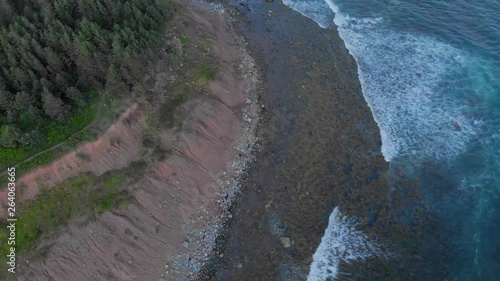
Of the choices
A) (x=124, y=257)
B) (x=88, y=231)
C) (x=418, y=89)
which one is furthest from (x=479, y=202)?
(x=88, y=231)

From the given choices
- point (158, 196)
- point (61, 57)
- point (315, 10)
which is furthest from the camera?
point (315, 10)

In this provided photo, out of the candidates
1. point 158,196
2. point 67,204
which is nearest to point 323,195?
point 158,196

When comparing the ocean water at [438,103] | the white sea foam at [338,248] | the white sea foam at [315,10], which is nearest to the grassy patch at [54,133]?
the white sea foam at [338,248]

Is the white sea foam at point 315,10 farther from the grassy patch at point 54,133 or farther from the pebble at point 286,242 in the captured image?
the grassy patch at point 54,133

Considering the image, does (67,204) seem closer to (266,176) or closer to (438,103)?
(266,176)

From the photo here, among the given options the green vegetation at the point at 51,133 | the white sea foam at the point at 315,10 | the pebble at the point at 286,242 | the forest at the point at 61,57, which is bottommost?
the pebble at the point at 286,242

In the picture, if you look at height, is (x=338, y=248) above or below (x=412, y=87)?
below
